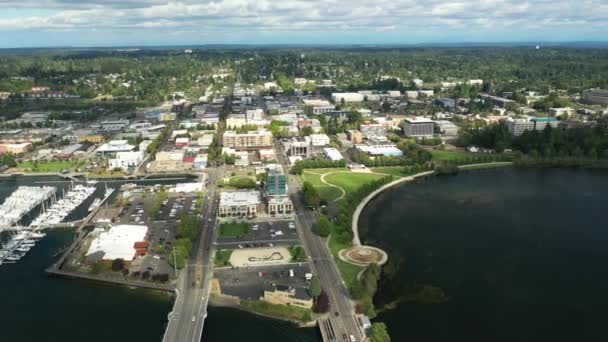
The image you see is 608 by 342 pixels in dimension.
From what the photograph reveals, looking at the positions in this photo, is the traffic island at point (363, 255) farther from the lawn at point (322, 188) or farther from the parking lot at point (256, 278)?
the lawn at point (322, 188)

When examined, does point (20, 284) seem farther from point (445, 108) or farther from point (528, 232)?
point (445, 108)

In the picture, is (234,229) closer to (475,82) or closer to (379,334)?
(379,334)

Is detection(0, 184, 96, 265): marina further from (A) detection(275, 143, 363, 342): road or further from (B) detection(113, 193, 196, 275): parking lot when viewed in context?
(A) detection(275, 143, 363, 342): road

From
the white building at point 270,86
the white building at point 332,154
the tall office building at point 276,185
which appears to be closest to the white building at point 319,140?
the white building at point 332,154

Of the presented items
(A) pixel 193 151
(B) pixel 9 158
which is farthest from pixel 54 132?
(A) pixel 193 151

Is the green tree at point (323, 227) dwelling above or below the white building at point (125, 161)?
below

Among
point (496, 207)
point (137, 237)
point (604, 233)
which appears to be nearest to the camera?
point (137, 237)
